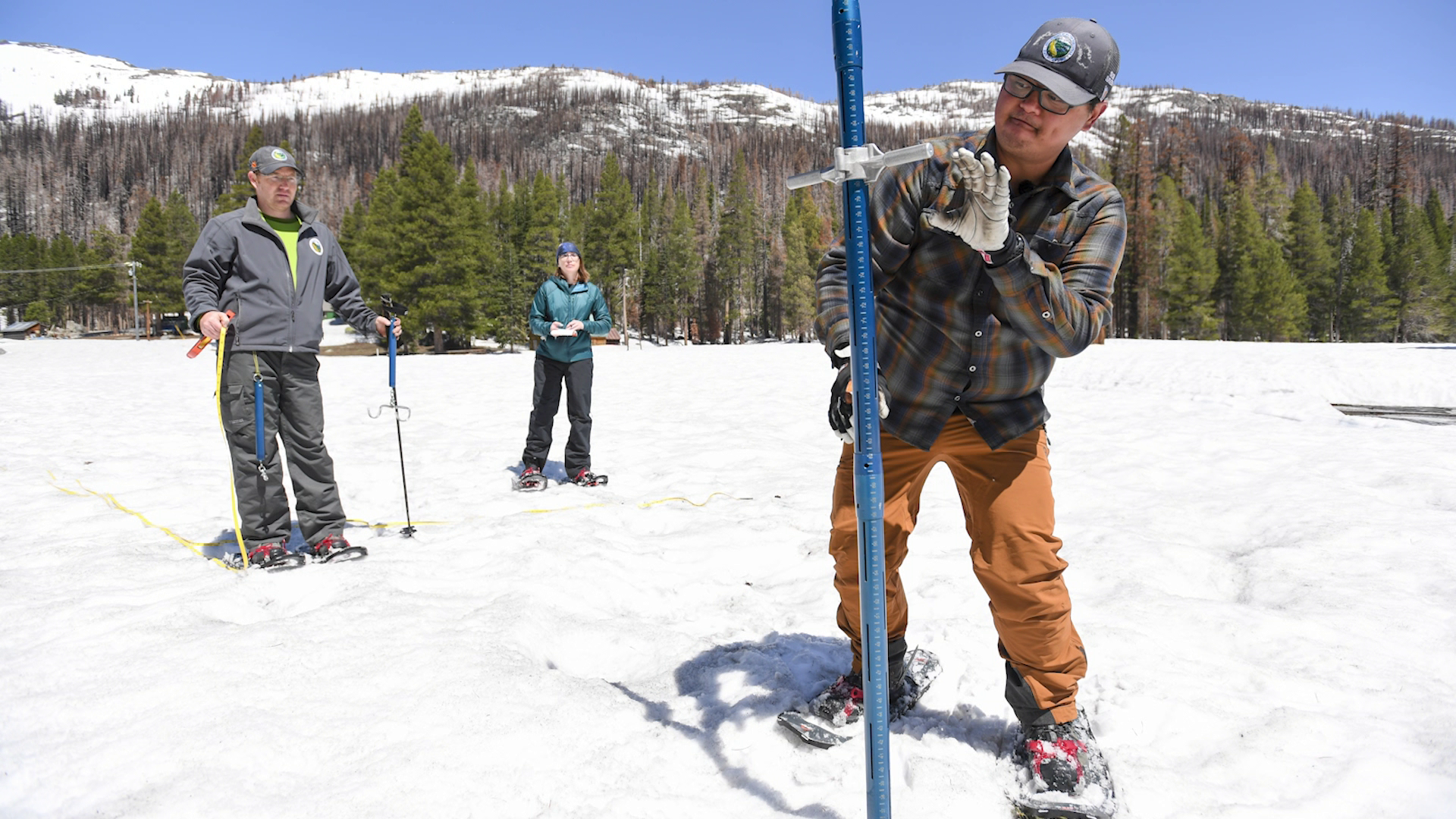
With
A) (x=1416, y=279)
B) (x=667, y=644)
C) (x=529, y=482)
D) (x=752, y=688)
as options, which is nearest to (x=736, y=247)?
(x=1416, y=279)

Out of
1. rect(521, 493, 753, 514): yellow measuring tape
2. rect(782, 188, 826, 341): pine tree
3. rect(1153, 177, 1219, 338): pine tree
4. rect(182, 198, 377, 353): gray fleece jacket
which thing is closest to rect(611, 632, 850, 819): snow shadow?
rect(521, 493, 753, 514): yellow measuring tape

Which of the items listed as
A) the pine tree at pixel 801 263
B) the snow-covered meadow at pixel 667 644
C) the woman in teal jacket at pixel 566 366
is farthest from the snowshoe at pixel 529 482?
the pine tree at pixel 801 263

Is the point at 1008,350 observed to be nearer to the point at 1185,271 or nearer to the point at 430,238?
the point at 430,238

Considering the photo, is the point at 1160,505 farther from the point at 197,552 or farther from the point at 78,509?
the point at 78,509

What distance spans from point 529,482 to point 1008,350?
551 cm

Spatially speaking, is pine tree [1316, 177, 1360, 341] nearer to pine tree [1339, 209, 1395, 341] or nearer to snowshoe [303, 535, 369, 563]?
pine tree [1339, 209, 1395, 341]

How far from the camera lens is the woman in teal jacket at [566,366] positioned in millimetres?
7160

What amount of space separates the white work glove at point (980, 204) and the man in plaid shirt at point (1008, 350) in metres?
0.29

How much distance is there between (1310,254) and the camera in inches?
1912

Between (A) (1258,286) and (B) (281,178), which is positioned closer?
(B) (281,178)

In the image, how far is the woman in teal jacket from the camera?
7.16 metres

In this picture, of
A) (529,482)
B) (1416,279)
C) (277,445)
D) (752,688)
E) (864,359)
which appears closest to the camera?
(864,359)

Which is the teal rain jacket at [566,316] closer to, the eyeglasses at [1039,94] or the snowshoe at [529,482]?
the snowshoe at [529,482]

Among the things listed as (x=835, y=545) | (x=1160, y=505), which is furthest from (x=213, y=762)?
(x=1160, y=505)
